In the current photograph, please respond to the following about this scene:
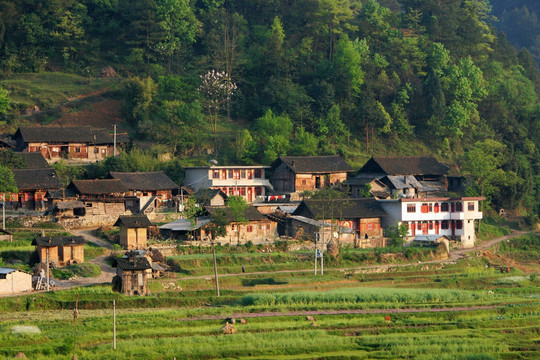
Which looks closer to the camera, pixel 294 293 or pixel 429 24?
pixel 294 293

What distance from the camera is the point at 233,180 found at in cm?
6950

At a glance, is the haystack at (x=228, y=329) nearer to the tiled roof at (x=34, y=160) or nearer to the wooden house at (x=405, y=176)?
the tiled roof at (x=34, y=160)

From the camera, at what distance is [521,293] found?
176 ft

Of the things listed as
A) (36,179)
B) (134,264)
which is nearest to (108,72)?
(36,179)

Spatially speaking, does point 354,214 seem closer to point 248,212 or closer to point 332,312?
point 248,212

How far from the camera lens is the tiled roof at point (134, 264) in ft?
154

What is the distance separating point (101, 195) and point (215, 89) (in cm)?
2082

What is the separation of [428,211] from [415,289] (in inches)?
590

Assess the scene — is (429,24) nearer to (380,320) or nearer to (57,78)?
(57,78)

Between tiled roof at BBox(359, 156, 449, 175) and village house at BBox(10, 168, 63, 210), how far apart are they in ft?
79.1

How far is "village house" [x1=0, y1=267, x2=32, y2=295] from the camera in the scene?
4491 centimetres

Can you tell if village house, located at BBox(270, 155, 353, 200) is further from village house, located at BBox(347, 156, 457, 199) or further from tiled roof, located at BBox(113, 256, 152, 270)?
tiled roof, located at BBox(113, 256, 152, 270)

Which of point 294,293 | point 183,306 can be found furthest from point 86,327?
point 294,293

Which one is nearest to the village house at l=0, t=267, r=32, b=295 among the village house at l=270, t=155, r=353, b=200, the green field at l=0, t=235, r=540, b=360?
the green field at l=0, t=235, r=540, b=360
